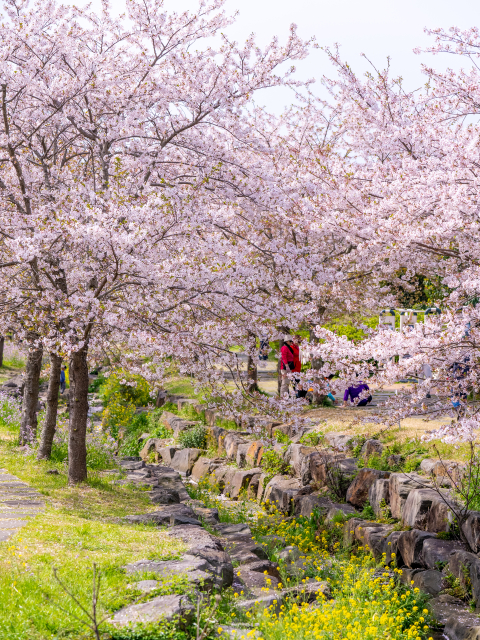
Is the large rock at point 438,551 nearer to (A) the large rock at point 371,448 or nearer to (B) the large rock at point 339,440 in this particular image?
(A) the large rock at point 371,448

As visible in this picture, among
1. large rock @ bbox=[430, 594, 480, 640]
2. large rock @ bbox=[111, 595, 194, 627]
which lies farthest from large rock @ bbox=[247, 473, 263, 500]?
large rock @ bbox=[111, 595, 194, 627]

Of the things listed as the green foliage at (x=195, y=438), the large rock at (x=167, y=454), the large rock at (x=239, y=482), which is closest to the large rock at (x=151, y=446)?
the large rock at (x=167, y=454)

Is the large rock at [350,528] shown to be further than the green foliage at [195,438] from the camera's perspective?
No

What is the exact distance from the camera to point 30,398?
43.6ft

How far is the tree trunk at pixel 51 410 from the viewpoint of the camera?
36.5ft

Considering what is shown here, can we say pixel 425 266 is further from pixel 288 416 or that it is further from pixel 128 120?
pixel 128 120

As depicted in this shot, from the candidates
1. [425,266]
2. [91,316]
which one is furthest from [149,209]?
[425,266]

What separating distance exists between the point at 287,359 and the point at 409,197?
630 cm

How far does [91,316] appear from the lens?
26.3 ft

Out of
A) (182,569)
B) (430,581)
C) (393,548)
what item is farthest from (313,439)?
(182,569)

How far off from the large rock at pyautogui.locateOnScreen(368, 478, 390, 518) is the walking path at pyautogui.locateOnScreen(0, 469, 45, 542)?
4.78 meters

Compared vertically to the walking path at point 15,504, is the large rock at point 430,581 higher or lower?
lower

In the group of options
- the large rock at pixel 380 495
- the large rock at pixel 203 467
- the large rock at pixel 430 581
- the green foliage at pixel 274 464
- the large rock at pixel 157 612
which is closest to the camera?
the large rock at pixel 157 612

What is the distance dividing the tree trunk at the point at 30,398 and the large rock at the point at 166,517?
16.3 ft
